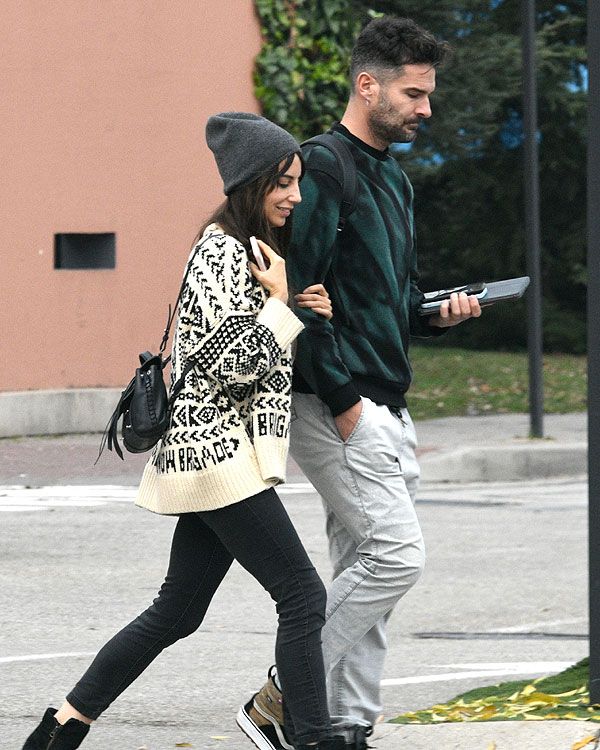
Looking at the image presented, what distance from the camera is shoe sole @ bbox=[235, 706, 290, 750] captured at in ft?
14.7

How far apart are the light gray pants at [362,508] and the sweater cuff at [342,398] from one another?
2.7 inches

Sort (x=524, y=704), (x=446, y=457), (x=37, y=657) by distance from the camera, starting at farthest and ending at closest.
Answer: (x=446, y=457) < (x=37, y=657) < (x=524, y=704)

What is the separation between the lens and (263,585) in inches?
168

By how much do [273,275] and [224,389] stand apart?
315 millimetres

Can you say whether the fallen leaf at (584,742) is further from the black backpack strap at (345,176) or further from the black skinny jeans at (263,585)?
the black backpack strap at (345,176)

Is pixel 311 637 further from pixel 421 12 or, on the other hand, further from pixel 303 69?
pixel 421 12

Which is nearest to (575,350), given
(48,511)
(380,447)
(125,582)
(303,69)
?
(303,69)

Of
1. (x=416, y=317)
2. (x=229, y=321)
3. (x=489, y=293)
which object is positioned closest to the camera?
(x=229, y=321)

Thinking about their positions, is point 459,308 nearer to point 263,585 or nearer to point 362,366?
point 362,366

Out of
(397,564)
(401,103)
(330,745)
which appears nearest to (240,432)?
(397,564)

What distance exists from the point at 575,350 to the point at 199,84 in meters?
12.3

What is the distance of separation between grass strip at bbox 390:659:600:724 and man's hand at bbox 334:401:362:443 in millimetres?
984

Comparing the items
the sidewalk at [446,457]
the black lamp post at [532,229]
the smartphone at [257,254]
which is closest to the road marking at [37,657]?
the smartphone at [257,254]

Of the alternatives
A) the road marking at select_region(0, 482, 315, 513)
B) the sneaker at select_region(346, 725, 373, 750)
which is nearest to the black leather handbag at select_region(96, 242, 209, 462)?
the sneaker at select_region(346, 725, 373, 750)
